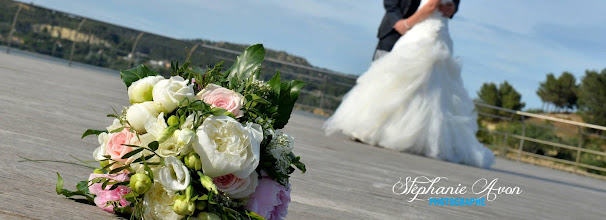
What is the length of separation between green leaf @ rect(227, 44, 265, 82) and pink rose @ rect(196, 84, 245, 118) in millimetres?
179

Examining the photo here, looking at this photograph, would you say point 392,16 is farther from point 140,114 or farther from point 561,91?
point 561,91

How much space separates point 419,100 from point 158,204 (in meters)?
6.95

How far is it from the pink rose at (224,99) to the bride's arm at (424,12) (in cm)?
722

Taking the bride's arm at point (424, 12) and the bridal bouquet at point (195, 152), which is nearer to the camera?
the bridal bouquet at point (195, 152)

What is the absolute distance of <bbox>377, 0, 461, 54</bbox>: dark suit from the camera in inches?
387

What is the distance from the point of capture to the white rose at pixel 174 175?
1.96 metres

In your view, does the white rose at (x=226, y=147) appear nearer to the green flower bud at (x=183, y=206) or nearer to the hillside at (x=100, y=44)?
the green flower bud at (x=183, y=206)

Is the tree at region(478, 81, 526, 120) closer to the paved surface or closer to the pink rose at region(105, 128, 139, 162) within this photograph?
the paved surface

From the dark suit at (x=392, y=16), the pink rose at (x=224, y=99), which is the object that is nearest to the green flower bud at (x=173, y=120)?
the pink rose at (x=224, y=99)

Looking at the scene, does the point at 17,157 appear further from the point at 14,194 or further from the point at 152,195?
the point at 152,195

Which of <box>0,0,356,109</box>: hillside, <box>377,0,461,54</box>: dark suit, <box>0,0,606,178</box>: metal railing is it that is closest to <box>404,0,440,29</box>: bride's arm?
<box>377,0,461,54</box>: dark suit

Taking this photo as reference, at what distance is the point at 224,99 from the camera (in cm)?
215

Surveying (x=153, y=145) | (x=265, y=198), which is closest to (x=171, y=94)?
(x=153, y=145)

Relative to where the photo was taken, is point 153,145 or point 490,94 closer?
point 153,145
